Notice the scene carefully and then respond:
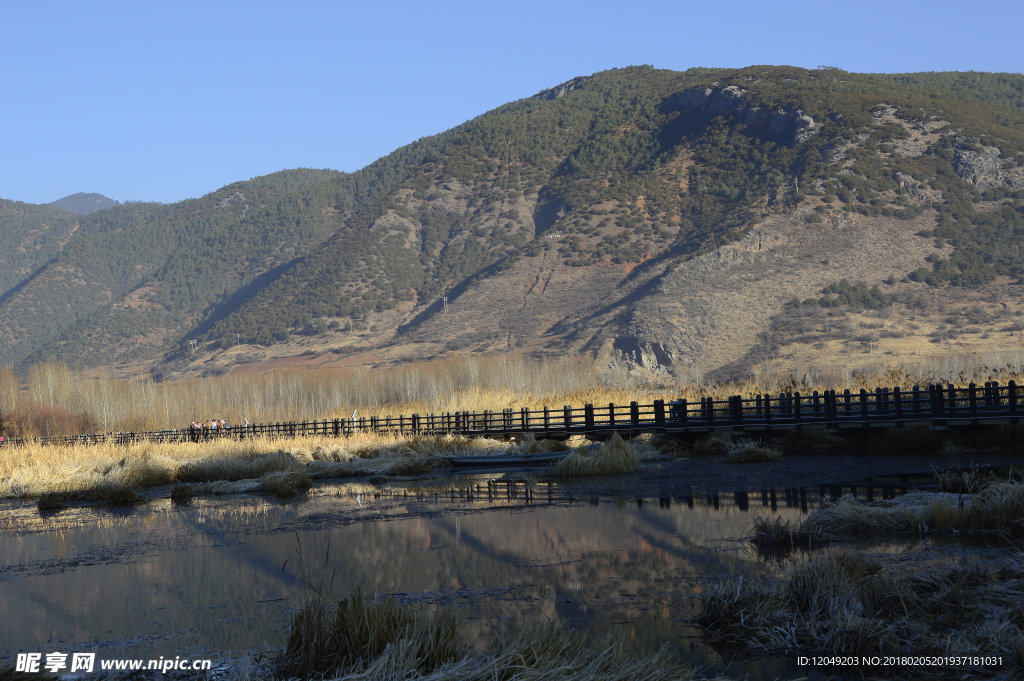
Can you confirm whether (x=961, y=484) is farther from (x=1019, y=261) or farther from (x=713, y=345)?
(x=1019, y=261)

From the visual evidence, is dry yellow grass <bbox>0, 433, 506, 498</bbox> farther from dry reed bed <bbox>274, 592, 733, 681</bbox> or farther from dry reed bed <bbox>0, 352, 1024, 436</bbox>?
dry reed bed <bbox>0, 352, 1024, 436</bbox>

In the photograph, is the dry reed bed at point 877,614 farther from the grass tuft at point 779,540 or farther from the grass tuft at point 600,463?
the grass tuft at point 600,463

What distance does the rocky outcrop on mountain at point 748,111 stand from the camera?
149 meters

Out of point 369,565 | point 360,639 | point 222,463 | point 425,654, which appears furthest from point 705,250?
point 425,654

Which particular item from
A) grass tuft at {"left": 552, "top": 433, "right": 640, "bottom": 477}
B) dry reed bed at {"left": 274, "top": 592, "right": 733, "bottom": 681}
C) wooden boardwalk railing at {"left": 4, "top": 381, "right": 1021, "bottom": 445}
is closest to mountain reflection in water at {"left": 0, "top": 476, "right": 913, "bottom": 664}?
dry reed bed at {"left": 274, "top": 592, "right": 733, "bottom": 681}

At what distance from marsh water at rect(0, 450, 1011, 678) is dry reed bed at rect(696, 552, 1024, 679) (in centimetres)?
49

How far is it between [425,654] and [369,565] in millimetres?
6201

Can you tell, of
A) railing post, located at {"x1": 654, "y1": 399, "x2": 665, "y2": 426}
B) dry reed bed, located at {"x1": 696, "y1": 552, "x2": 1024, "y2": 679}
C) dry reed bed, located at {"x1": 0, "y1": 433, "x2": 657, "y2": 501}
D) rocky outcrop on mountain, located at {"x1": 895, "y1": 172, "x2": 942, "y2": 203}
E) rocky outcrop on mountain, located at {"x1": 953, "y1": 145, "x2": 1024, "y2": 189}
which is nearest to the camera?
dry reed bed, located at {"x1": 696, "y1": 552, "x2": 1024, "y2": 679}

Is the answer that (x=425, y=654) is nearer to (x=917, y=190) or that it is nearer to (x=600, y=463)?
(x=600, y=463)

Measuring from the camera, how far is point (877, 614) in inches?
338

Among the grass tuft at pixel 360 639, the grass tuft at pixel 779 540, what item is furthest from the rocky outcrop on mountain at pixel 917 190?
the grass tuft at pixel 360 639

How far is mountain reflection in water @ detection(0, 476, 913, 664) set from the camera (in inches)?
392

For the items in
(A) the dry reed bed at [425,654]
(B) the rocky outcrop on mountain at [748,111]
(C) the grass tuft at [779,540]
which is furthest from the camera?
(B) the rocky outcrop on mountain at [748,111]

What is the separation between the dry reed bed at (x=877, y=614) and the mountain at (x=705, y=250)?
79769mm
